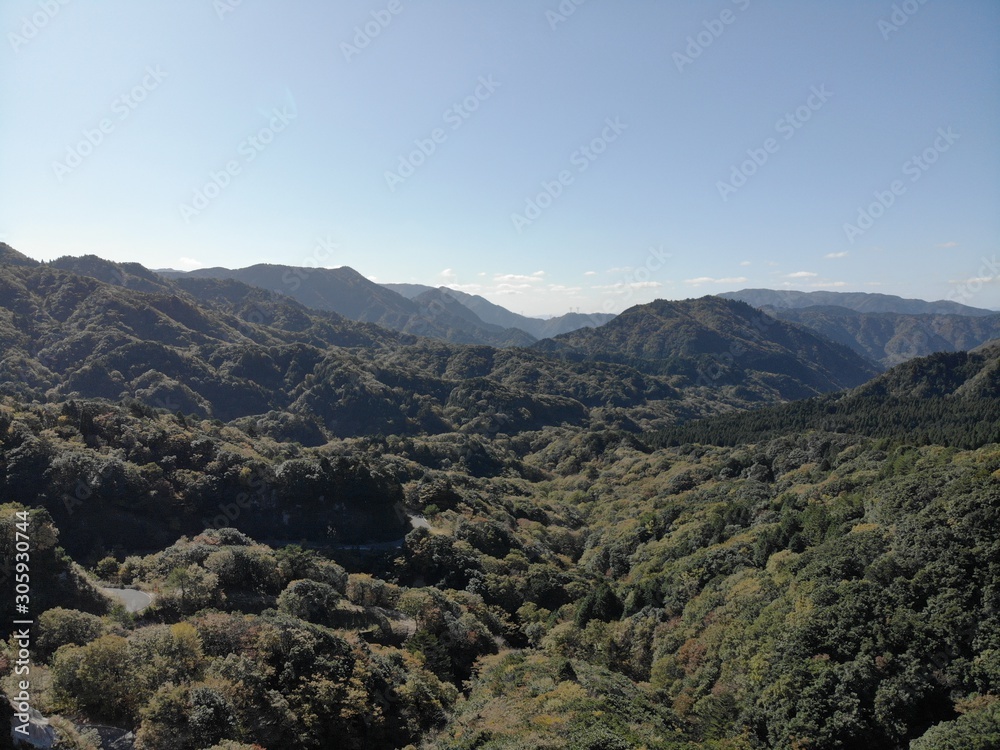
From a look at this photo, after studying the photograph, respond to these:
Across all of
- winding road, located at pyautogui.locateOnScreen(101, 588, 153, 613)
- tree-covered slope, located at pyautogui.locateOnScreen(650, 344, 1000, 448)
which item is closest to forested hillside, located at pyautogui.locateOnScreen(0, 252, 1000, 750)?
winding road, located at pyautogui.locateOnScreen(101, 588, 153, 613)

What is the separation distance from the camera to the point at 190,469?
69.0 metres

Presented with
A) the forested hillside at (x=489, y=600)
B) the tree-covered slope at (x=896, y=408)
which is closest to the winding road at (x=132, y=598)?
the forested hillside at (x=489, y=600)

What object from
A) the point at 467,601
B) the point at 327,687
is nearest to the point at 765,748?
the point at 327,687

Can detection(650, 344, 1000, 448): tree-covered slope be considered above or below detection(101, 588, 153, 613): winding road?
above

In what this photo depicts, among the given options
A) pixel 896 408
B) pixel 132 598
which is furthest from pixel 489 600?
pixel 896 408

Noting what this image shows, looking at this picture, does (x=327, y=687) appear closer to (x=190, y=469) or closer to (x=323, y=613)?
(x=323, y=613)

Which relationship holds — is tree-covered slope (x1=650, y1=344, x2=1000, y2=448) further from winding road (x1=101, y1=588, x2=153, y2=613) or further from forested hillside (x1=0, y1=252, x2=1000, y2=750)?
winding road (x1=101, y1=588, x2=153, y2=613)

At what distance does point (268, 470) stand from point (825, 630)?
65.3 metres

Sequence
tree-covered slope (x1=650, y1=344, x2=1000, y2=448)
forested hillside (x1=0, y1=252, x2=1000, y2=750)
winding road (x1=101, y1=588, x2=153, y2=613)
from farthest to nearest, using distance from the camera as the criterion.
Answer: tree-covered slope (x1=650, y1=344, x2=1000, y2=448) < winding road (x1=101, y1=588, x2=153, y2=613) < forested hillside (x1=0, y1=252, x2=1000, y2=750)

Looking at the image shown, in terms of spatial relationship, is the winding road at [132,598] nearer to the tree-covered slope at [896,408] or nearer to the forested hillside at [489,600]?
the forested hillside at [489,600]

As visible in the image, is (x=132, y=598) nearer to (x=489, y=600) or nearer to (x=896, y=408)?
(x=489, y=600)

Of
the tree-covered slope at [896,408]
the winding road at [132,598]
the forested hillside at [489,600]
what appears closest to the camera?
the forested hillside at [489,600]

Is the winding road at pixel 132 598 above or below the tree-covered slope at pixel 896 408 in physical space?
below

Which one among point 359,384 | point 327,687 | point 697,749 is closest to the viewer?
point 697,749
